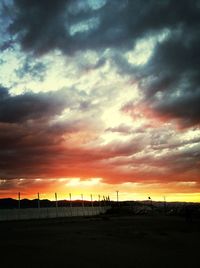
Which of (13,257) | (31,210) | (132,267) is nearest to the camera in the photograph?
(132,267)

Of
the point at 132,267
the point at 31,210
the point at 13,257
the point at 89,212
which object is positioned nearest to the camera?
the point at 132,267

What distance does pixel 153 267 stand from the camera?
17188 millimetres

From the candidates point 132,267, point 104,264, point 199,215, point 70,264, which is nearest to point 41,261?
point 70,264

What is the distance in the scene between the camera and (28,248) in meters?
22.6

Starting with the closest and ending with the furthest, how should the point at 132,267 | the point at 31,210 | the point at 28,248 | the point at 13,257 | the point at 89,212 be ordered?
1. the point at 132,267
2. the point at 13,257
3. the point at 28,248
4. the point at 31,210
5. the point at 89,212

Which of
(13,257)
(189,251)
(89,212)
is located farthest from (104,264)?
(89,212)

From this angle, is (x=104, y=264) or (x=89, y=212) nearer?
(x=104, y=264)

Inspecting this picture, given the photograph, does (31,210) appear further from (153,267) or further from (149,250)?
(153,267)

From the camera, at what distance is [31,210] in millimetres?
71062

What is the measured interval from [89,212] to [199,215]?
27.7 metres

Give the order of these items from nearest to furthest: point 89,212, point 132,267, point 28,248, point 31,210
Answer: point 132,267 → point 28,248 → point 31,210 → point 89,212

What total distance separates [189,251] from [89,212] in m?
72.3

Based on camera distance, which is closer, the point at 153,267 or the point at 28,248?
the point at 153,267

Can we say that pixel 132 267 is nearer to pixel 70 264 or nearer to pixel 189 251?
pixel 70 264
